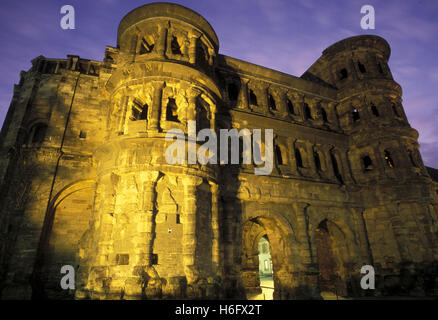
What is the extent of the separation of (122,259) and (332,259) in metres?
13.5

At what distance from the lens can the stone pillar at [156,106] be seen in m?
9.97

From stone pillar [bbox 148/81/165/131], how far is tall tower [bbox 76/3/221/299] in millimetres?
40

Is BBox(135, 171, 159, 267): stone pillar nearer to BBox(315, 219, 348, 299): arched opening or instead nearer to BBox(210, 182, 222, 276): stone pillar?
BBox(210, 182, 222, 276): stone pillar

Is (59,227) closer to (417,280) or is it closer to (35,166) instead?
(35,166)

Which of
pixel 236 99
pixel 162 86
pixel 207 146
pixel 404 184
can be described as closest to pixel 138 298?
pixel 207 146

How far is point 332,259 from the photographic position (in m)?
16.4

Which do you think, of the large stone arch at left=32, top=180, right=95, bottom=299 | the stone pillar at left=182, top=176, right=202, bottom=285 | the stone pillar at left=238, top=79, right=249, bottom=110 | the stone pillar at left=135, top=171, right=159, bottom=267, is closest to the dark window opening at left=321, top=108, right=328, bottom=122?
the stone pillar at left=238, top=79, right=249, bottom=110

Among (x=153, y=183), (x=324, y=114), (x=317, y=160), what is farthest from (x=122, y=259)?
(x=324, y=114)

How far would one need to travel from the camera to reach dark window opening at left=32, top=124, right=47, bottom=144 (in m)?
12.8

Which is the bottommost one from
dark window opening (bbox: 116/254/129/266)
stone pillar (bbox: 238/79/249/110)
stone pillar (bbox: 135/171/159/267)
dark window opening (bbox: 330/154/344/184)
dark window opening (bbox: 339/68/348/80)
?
dark window opening (bbox: 116/254/129/266)

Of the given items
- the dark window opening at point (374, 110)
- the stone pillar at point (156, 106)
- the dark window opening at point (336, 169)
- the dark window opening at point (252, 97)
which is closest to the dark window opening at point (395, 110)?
the dark window opening at point (374, 110)

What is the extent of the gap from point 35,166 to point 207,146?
8.10m

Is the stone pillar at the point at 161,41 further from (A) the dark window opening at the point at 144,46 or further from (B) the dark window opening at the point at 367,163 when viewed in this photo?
(B) the dark window opening at the point at 367,163

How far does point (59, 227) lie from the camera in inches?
454
